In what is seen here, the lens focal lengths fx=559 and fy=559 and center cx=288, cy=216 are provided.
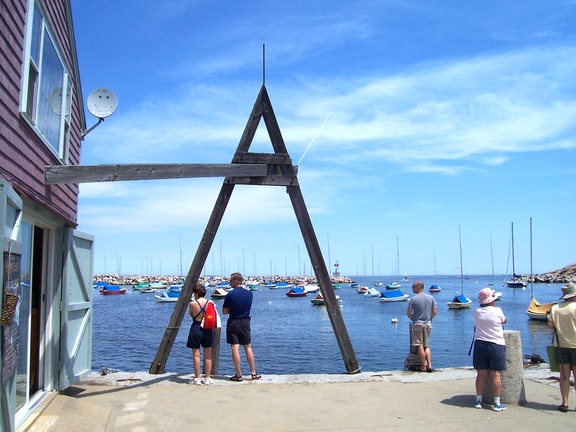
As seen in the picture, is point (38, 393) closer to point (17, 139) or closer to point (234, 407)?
point (234, 407)

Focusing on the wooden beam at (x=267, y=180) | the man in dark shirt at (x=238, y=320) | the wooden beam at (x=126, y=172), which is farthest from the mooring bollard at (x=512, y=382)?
the wooden beam at (x=126, y=172)

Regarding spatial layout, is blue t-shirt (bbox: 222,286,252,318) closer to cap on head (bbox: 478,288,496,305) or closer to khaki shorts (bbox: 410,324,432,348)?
khaki shorts (bbox: 410,324,432,348)

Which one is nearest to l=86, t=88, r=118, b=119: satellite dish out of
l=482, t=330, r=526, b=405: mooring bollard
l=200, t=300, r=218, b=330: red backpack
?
l=200, t=300, r=218, b=330: red backpack

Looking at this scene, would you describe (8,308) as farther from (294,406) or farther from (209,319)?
(209,319)

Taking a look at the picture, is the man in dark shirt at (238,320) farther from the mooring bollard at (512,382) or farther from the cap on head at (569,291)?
the cap on head at (569,291)

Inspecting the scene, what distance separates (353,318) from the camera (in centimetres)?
4906

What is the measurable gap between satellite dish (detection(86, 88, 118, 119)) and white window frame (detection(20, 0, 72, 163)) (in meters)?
0.42

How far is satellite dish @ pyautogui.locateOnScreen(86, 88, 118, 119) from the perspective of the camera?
8930 millimetres

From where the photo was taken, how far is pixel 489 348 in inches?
262

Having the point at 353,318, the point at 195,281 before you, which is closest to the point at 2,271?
the point at 195,281

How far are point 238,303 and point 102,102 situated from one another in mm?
3914

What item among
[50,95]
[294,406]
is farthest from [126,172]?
[294,406]

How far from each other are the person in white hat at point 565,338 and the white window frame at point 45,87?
254 inches

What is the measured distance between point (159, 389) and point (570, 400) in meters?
5.36
